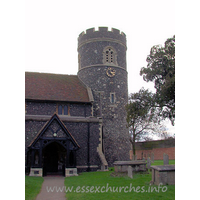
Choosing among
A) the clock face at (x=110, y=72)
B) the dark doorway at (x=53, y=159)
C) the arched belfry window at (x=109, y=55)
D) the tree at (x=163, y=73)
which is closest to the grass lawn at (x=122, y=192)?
the tree at (x=163, y=73)

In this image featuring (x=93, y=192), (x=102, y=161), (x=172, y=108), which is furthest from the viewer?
(x=102, y=161)

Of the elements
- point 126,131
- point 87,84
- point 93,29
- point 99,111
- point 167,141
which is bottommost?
point 167,141

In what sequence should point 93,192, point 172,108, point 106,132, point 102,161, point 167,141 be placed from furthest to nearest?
point 167,141 → point 106,132 → point 102,161 → point 172,108 → point 93,192

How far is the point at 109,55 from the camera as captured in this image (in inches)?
1096

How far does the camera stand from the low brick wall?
42.8 m

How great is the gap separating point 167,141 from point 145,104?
3027 centimetres

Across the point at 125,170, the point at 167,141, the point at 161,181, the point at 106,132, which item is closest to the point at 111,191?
the point at 161,181

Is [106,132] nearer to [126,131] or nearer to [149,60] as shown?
[126,131]

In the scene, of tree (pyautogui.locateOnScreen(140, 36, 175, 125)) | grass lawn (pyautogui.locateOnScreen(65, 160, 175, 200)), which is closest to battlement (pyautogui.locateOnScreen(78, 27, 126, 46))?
tree (pyautogui.locateOnScreen(140, 36, 175, 125))

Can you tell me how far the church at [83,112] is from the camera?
18547 mm

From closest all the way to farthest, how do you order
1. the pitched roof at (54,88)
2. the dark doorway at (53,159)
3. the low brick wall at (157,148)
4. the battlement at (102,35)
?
the dark doorway at (53,159)
the pitched roof at (54,88)
the battlement at (102,35)
the low brick wall at (157,148)

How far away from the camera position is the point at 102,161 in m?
21.4

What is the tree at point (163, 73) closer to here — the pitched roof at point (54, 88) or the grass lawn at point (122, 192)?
the grass lawn at point (122, 192)

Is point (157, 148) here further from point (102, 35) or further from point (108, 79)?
point (102, 35)
